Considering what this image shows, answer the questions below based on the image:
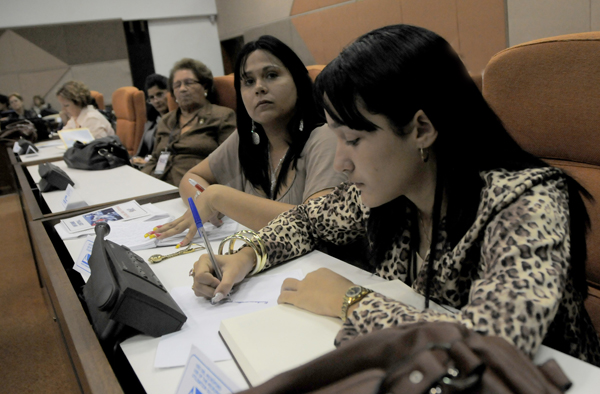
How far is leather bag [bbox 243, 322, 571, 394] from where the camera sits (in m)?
0.46

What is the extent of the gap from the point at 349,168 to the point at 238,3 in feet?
23.5

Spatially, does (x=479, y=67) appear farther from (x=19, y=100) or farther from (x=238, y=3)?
(x=19, y=100)

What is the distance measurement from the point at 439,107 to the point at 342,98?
0.56 feet

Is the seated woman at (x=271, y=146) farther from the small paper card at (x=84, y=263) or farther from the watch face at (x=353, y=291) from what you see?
the watch face at (x=353, y=291)

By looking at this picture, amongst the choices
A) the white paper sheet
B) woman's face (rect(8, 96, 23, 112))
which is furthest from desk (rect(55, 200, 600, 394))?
woman's face (rect(8, 96, 23, 112))

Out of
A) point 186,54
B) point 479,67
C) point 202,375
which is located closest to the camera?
point 202,375

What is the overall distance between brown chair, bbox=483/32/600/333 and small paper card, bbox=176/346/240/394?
1.05 meters

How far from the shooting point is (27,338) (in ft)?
8.19

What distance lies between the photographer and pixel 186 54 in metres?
8.48

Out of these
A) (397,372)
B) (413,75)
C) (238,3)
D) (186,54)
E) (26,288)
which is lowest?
(26,288)

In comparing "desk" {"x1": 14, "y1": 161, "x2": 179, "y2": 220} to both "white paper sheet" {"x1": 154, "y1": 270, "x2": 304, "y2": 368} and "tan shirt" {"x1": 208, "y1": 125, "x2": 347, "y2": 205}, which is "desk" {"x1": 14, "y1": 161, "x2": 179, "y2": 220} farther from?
"white paper sheet" {"x1": 154, "y1": 270, "x2": 304, "y2": 368}

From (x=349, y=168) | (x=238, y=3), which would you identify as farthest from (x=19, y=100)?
(x=349, y=168)

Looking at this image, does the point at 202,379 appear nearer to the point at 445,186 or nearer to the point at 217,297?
the point at 217,297

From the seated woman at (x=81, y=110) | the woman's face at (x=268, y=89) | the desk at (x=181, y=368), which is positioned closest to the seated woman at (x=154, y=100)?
the seated woman at (x=81, y=110)
